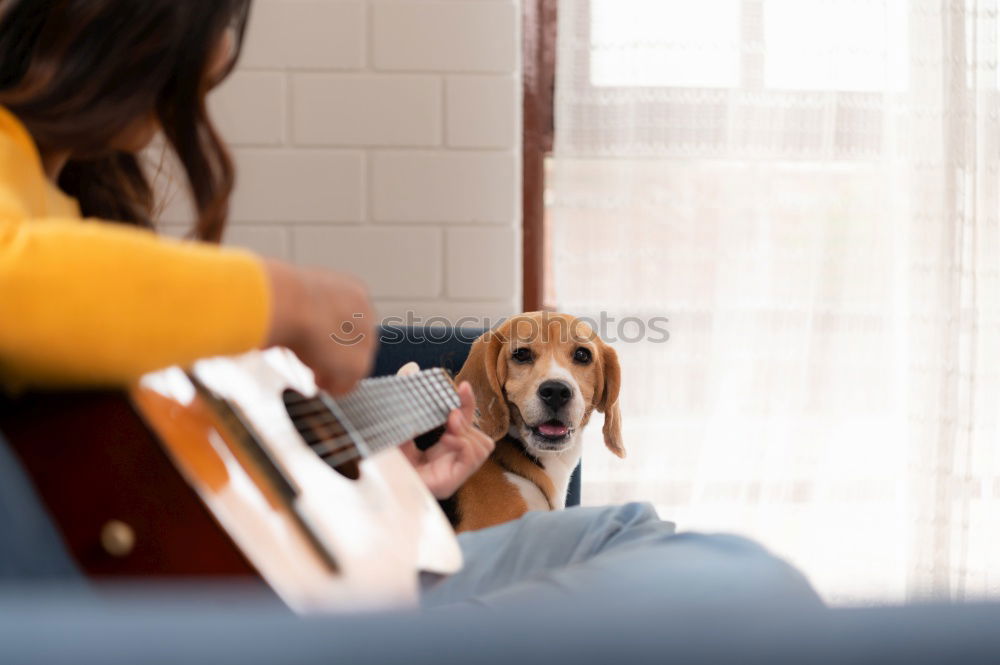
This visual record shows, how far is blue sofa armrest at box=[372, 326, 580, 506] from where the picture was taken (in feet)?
4.91

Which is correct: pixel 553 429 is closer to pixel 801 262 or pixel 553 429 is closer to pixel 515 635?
pixel 801 262

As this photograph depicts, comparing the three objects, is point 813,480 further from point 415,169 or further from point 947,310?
point 415,169

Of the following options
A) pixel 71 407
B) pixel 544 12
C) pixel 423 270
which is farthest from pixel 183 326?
pixel 544 12

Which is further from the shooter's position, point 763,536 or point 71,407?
point 763,536

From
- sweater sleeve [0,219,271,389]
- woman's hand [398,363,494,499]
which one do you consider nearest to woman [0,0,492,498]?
sweater sleeve [0,219,271,389]

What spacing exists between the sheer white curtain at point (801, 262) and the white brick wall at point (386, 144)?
0.53 ft

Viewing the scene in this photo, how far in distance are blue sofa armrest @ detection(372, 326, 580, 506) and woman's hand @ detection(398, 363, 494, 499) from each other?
0.44 meters

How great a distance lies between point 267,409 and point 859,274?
177 cm

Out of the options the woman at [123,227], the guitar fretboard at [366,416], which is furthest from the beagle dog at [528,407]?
the woman at [123,227]

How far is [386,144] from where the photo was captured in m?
1.96

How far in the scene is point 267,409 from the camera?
2.10 ft

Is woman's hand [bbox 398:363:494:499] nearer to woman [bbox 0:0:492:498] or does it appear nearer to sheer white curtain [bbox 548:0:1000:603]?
woman [bbox 0:0:492:498]

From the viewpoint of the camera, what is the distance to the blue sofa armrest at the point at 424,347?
1495 millimetres

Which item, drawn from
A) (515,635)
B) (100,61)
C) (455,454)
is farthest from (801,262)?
(515,635)
